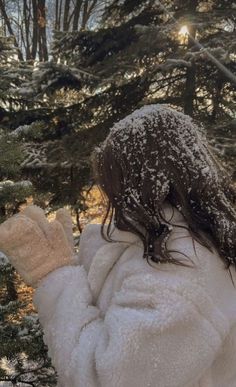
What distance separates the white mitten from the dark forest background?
176 inches

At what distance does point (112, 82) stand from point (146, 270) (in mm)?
5669

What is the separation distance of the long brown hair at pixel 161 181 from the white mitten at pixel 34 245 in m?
0.22

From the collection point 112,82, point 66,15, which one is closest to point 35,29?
point 66,15

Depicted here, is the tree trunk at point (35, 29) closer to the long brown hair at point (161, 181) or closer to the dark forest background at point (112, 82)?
the dark forest background at point (112, 82)

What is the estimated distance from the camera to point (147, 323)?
1.22 meters

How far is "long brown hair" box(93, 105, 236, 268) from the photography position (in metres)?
1.37

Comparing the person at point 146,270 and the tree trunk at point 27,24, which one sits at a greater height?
the tree trunk at point 27,24

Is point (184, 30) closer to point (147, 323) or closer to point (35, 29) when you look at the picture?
point (147, 323)

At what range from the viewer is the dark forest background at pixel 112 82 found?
6.20 m

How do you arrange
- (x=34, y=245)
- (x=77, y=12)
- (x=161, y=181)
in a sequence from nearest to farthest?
1. (x=161, y=181)
2. (x=34, y=245)
3. (x=77, y=12)

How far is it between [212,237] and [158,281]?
0.22 m

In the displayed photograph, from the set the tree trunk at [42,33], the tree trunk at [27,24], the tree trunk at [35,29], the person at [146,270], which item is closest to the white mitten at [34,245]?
the person at [146,270]

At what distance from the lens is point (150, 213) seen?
138 cm

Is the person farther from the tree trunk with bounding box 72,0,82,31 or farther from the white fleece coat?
the tree trunk with bounding box 72,0,82,31
